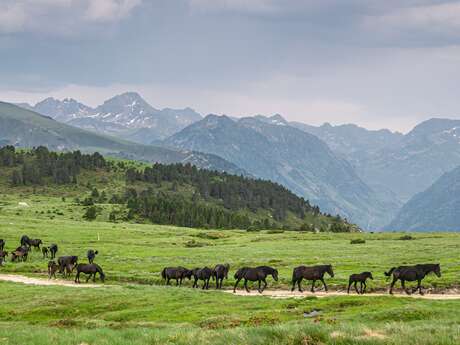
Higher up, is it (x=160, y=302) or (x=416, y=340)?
(x=416, y=340)

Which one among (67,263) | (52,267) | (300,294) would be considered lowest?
(52,267)

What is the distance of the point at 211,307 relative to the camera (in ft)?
121

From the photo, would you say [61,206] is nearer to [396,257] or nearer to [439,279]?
[396,257]

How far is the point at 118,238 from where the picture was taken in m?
107

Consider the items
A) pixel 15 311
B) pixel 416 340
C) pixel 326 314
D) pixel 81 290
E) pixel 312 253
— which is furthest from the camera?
pixel 312 253

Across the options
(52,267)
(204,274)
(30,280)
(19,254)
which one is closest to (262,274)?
(204,274)

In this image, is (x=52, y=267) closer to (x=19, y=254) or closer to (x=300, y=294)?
(x=19, y=254)

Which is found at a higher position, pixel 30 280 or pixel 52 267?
pixel 52 267

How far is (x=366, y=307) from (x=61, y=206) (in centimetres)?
16381

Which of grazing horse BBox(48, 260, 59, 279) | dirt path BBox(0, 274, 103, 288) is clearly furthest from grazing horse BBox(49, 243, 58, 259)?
grazing horse BBox(48, 260, 59, 279)

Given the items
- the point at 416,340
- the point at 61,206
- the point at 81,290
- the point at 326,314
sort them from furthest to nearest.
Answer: the point at 61,206
the point at 81,290
the point at 326,314
the point at 416,340

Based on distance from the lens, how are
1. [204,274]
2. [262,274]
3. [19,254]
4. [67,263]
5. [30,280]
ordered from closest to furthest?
[262,274] < [204,274] < [30,280] < [67,263] < [19,254]

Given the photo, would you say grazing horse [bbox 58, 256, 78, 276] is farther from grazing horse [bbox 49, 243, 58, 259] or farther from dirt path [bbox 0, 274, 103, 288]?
grazing horse [bbox 49, 243, 58, 259]

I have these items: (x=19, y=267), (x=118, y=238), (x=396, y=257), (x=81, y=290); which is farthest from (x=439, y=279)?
(x=118, y=238)
